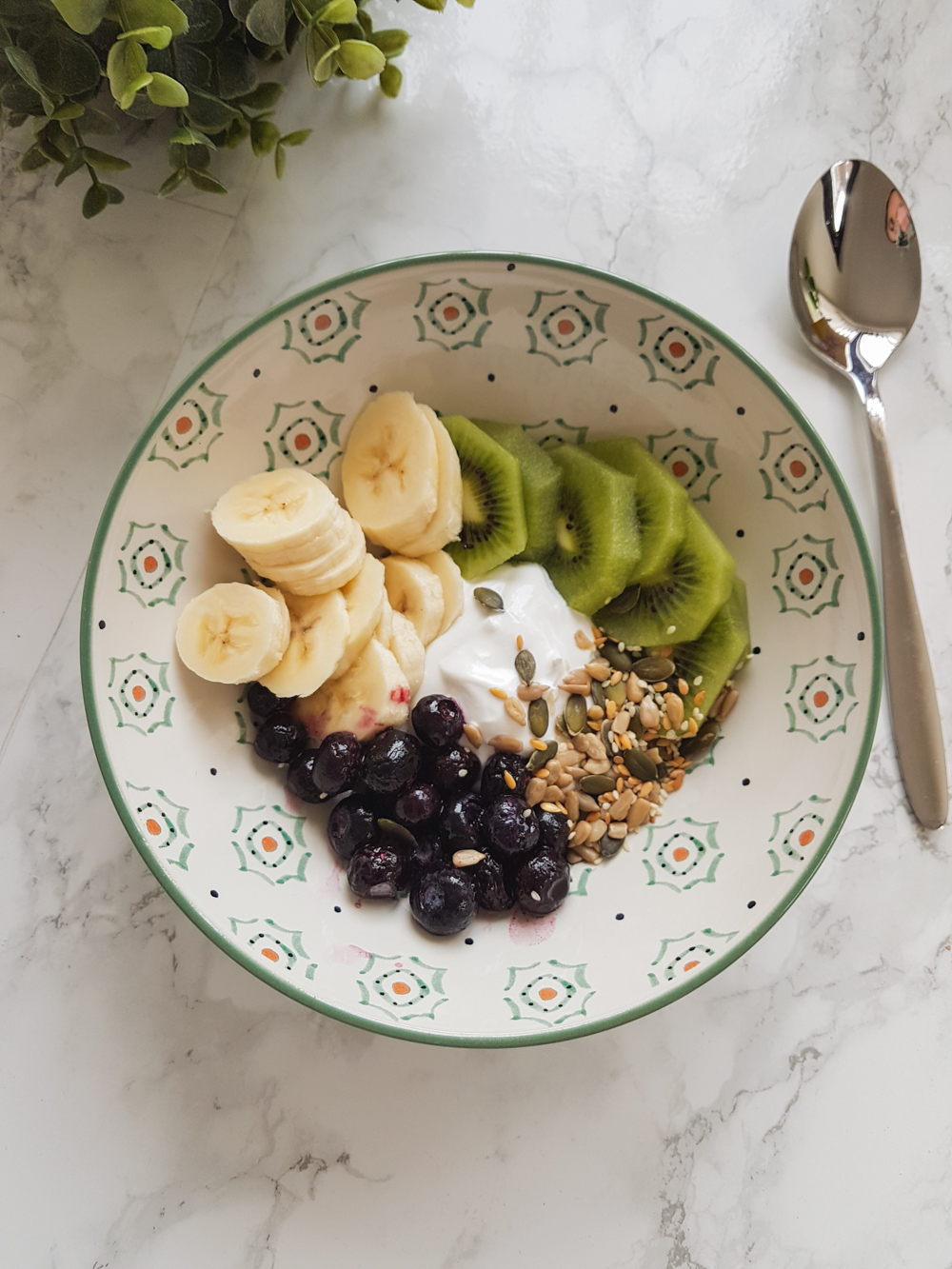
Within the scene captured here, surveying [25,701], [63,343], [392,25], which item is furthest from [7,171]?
[25,701]

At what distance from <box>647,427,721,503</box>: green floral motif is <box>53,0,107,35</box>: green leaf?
92 cm

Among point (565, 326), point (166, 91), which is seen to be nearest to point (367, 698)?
point (565, 326)

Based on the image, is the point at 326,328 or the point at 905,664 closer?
the point at 326,328

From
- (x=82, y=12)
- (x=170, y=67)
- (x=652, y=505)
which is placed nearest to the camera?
(x=82, y=12)

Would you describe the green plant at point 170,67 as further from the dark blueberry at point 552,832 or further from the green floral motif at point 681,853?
the green floral motif at point 681,853

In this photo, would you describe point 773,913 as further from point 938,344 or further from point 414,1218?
point 938,344

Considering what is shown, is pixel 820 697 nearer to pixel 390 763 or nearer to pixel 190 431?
pixel 390 763

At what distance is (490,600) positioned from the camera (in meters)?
1.48

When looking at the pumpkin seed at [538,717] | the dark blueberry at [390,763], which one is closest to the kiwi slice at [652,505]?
the pumpkin seed at [538,717]

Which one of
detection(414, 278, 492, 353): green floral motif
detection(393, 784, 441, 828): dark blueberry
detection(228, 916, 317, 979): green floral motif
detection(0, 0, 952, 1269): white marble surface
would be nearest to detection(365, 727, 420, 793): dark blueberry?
detection(393, 784, 441, 828): dark blueberry

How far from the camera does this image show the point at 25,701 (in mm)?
1554

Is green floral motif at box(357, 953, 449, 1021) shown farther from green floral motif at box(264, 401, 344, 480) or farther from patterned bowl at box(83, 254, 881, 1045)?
green floral motif at box(264, 401, 344, 480)

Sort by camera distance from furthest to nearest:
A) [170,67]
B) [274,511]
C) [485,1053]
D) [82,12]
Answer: [485,1053] → [274,511] → [170,67] → [82,12]

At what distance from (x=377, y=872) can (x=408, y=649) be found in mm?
329
